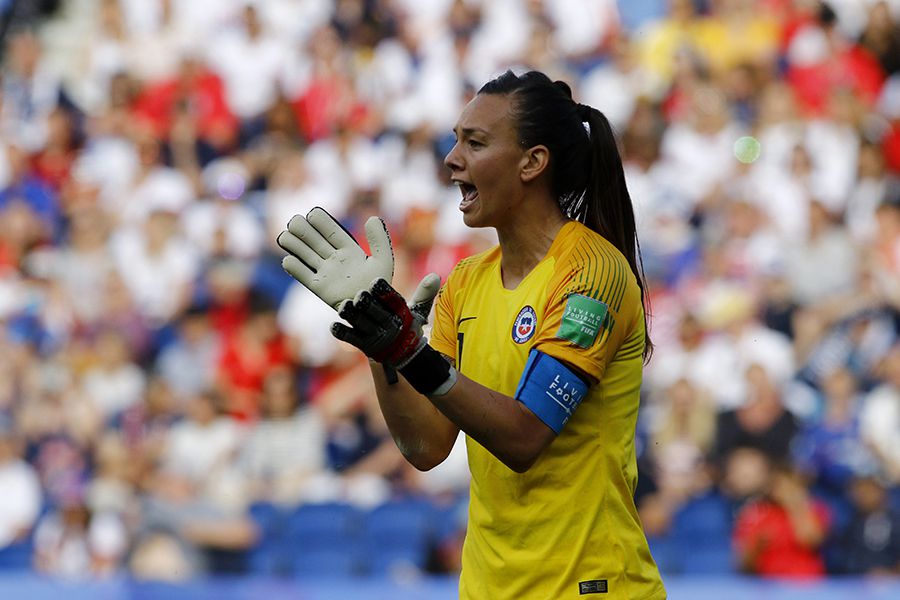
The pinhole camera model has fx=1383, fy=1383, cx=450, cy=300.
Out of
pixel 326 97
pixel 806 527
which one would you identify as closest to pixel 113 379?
pixel 326 97

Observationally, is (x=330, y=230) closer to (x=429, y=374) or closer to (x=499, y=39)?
(x=429, y=374)

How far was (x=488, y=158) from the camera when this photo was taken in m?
3.19

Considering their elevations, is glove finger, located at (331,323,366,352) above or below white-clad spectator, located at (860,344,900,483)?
below

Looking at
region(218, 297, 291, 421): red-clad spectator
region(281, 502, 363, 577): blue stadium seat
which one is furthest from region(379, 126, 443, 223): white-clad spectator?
region(281, 502, 363, 577): blue stadium seat

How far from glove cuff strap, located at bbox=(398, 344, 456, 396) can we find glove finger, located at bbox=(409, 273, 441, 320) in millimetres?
173

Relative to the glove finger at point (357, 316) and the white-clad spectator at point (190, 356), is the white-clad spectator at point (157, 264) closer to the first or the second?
the white-clad spectator at point (190, 356)

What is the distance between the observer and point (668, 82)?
9766 millimetres

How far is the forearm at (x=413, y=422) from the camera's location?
3.21m

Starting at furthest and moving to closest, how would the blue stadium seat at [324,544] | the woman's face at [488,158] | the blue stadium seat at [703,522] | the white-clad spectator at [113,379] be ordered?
the white-clad spectator at [113,379]
the blue stadium seat at [324,544]
the blue stadium seat at [703,522]
the woman's face at [488,158]

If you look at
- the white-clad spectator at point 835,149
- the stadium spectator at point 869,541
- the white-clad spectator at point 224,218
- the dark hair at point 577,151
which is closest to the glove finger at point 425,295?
the dark hair at point 577,151

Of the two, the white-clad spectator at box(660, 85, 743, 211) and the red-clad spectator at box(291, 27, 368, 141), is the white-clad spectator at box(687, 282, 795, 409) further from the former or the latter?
the red-clad spectator at box(291, 27, 368, 141)

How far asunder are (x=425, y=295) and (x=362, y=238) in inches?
242

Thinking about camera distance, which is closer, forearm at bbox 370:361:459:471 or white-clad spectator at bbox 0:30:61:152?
forearm at bbox 370:361:459:471

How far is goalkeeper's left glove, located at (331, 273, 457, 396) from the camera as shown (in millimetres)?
2795
